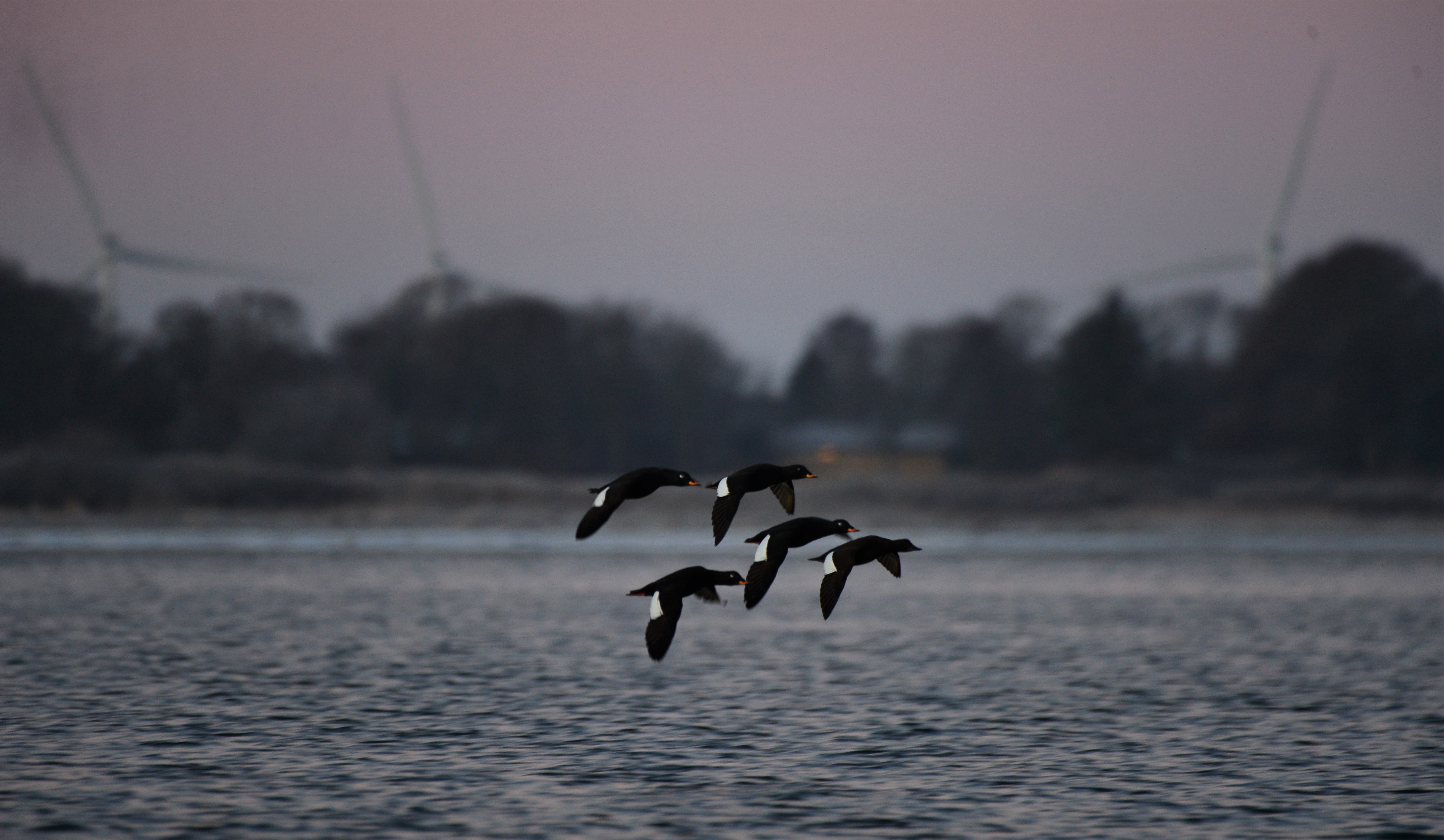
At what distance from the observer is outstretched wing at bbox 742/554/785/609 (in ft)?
28.8

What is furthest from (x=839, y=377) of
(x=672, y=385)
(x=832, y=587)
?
(x=832, y=587)

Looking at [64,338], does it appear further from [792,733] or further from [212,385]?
[792,733]

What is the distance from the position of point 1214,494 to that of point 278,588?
160ft

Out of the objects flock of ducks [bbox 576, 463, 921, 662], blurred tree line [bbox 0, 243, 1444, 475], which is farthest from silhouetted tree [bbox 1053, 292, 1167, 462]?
flock of ducks [bbox 576, 463, 921, 662]

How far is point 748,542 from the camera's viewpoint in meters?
9.62

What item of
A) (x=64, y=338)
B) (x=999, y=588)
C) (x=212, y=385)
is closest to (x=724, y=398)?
Answer: (x=212, y=385)

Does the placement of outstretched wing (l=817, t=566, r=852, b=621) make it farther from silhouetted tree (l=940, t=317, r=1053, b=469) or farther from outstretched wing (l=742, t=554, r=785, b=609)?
silhouetted tree (l=940, t=317, r=1053, b=469)

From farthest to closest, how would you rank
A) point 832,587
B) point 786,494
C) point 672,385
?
point 672,385
point 832,587
point 786,494

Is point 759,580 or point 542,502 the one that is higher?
point 542,502

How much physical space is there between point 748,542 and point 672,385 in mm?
102304

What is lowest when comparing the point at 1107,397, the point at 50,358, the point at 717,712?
the point at 717,712

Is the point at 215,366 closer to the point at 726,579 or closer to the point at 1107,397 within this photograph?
the point at 1107,397

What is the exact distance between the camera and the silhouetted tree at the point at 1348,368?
87.2 meters

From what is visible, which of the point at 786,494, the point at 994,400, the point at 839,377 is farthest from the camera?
the point at 839,377
